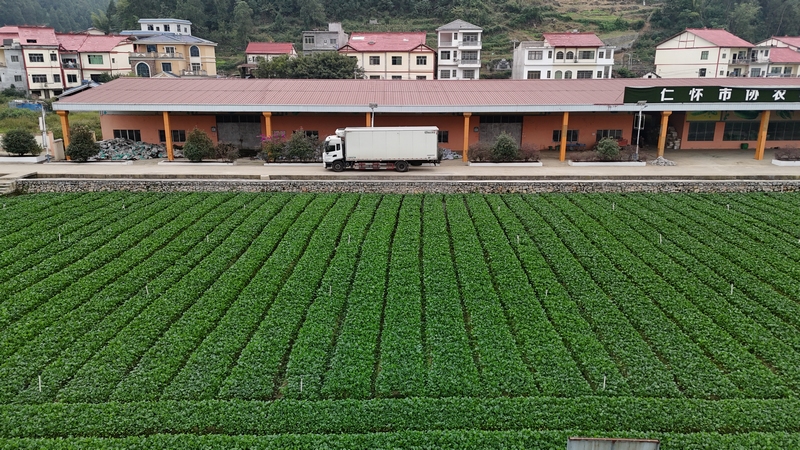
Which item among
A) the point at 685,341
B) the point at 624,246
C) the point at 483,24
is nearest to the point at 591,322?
the point at 685,341

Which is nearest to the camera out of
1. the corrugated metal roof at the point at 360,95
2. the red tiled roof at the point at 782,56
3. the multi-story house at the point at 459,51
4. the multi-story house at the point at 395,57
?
the corrugated metal roof at the point at 360,95

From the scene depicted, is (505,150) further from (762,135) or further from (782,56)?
(782,56)

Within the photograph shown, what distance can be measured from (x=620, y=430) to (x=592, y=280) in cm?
641

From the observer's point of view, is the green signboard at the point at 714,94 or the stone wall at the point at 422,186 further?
the green signboard at the point at 714,94

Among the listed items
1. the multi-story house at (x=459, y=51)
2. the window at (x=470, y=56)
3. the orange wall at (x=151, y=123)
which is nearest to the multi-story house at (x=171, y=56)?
the multi-story house at (x=459, y=51)

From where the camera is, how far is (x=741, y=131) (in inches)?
1344

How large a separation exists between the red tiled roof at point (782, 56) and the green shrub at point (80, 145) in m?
70.1

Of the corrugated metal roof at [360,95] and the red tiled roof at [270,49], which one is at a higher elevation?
the red tiled roof at [270,49]

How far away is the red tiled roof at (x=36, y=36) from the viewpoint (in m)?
61.5

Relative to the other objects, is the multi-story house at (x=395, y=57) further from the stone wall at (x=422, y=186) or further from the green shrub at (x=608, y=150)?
the stone wall at (x=422, y=186)

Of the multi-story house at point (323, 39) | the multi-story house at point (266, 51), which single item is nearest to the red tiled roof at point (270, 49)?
the multi-story house at point (266, 51)

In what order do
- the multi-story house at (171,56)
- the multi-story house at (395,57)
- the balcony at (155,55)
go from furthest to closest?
the multi-story house at (171,56) < the balcony at (155,55) < the multi-story house at (395,57)

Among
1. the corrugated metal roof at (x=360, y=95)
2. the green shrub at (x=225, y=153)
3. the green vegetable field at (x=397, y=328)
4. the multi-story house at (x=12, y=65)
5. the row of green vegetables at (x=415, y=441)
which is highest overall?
the multi-story house at (x=12, y=65)

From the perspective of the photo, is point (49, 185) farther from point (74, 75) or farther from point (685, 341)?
point (74, 75)
